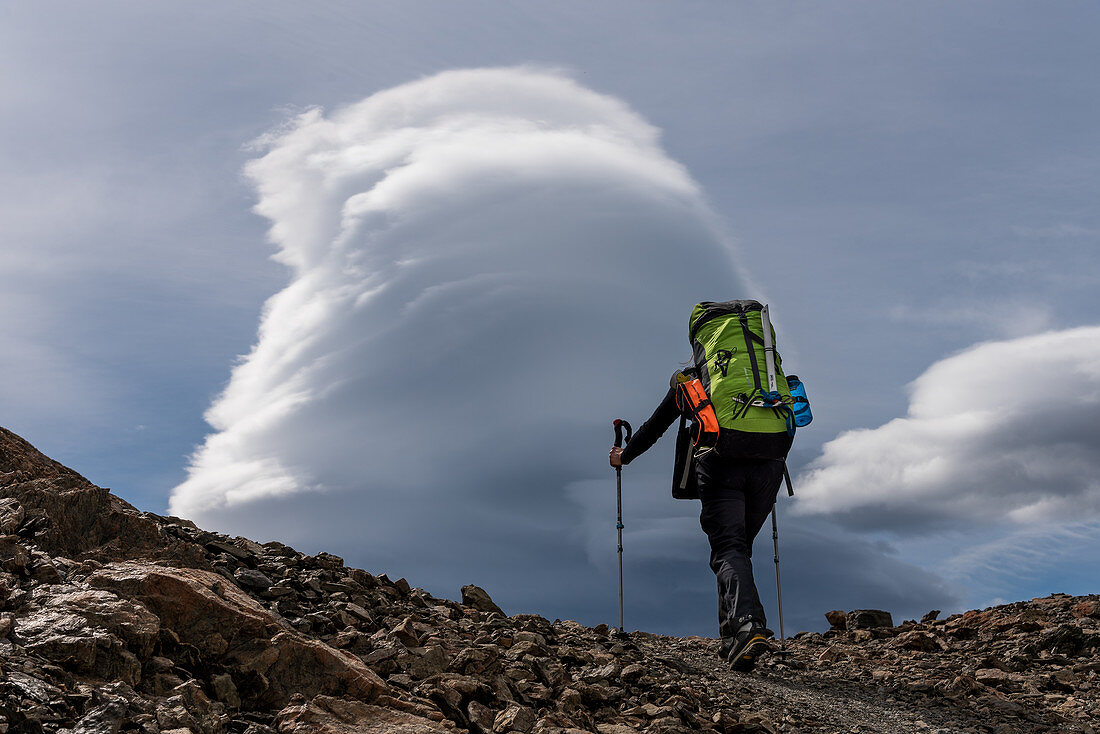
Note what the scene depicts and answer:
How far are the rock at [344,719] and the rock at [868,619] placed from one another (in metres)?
9.95

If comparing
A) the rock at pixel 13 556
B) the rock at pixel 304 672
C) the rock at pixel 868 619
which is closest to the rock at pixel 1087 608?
the rock at pixel 868 619

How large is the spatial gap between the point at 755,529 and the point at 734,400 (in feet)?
6.02

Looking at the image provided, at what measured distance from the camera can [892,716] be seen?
30.1 ft

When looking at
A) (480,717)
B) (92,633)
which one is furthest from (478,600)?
(92,633)

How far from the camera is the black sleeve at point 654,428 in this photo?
11430 mm

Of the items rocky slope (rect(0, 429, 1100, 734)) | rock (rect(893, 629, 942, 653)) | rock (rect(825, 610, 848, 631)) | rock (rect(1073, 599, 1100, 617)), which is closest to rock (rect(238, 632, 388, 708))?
rocky slope (rect(0, 429, 1100, 734))

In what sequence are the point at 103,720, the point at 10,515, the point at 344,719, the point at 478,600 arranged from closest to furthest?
the point at 103,720 → the point at 344,719 → the point at 10,515 → the point at 478,600

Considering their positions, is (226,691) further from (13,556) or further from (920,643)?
(920,643)

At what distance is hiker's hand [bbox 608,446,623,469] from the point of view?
12.6 m

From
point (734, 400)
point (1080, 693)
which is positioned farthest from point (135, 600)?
point (1080, 693)

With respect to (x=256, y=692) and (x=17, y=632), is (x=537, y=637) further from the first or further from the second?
(x=17, y=632)

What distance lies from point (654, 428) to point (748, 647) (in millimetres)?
3273

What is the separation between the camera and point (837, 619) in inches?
553

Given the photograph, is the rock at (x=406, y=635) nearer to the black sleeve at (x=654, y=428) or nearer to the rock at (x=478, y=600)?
the rock at (x=478, y=600)
